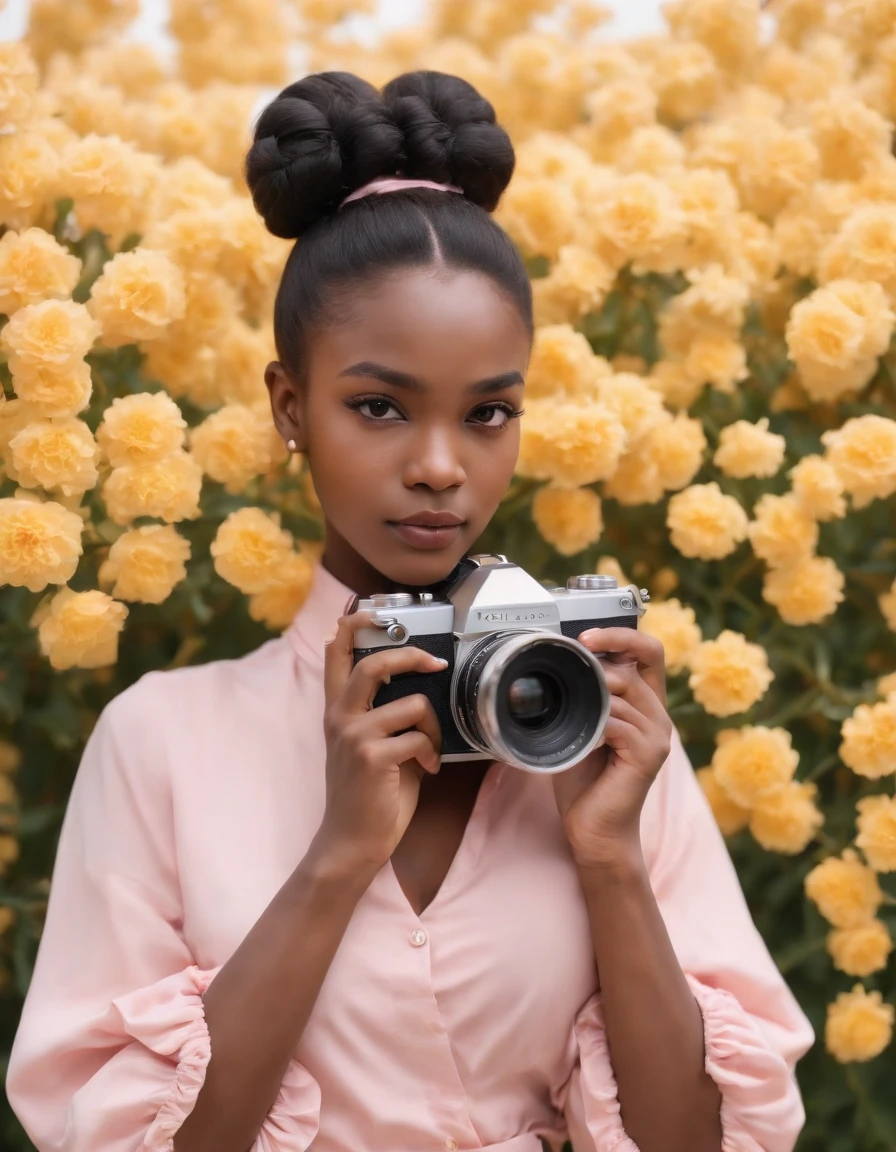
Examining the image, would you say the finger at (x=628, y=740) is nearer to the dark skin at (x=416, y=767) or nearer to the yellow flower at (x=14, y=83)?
the dark skin at (x=416, y=767)

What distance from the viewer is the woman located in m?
0.98

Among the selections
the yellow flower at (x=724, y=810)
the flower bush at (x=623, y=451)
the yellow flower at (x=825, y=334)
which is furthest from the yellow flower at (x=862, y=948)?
the yellow flower at (x=825, y=334)

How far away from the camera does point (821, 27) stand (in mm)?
1829

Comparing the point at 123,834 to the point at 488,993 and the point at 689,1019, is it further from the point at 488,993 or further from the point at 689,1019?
the point at 689,1019

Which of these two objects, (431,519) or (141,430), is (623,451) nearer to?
(431,519)

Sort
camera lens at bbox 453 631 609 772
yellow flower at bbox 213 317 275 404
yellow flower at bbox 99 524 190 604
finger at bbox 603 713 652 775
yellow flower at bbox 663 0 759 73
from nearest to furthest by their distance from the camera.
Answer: camera lens at bbox 453 631 609 772 → finger at bbox 603 713 652 775 → yellow flower at bbox 99 524 190 604 → yellow flower at bbox 213 317 275 404 → yellow flower at bbox 663 0 759 73

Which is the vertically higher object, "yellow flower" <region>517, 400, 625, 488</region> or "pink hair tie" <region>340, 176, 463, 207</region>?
"pink hair tie" <region>340, 176, 463, 207</region>

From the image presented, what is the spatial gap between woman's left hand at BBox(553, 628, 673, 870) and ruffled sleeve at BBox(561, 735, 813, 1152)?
0.12 meters

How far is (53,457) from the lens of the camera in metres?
1.16

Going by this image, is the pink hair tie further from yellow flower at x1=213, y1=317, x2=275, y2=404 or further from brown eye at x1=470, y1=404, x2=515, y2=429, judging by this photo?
yellow flower at x1=213, y1=317, x2=275, y2=404

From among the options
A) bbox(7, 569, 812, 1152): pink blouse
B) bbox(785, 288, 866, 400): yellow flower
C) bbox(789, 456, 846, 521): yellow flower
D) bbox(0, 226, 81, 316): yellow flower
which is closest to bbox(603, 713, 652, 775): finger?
bbox(7, 569, 812, 1152): pink blouse

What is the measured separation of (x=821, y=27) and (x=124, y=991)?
62.1 inches

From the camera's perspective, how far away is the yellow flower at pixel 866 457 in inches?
51.8

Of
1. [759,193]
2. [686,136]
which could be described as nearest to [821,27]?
[686,136]
